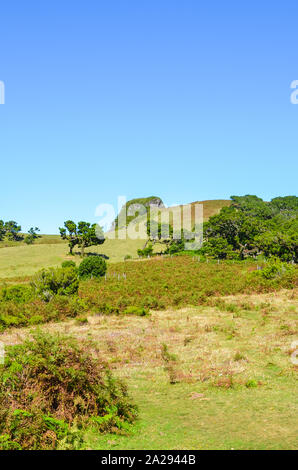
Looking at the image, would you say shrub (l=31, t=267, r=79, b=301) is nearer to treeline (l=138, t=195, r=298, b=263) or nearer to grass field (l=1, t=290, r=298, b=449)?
grass field (l=1, t=290, r=298, b=449)

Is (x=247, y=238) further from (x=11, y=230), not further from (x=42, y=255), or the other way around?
(x=11, y=230)

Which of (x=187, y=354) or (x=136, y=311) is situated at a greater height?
(x=187, y=354)

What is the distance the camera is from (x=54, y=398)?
9.37 m

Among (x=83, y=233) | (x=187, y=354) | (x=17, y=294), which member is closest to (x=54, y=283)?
(x=17, y=294)

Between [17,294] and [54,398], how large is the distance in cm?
2700

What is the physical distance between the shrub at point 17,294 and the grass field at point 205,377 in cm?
789

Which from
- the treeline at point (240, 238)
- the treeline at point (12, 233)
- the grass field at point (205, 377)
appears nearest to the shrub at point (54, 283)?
the grass field at point (205, 377)

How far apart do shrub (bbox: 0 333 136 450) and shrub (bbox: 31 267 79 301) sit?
948 inches

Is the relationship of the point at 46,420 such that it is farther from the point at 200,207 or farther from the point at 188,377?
the point at 200,207

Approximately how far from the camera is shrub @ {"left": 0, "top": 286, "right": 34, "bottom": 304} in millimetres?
33250

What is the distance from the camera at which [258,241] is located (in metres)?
73.2

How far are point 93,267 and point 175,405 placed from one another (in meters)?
46.4

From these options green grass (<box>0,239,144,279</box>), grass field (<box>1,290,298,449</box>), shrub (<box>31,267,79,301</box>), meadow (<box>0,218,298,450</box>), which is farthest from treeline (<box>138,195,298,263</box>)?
grass field (<box>1,290,298,449</box>)

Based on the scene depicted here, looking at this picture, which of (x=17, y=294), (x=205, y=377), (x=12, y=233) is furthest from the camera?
(x=12, y=233)
